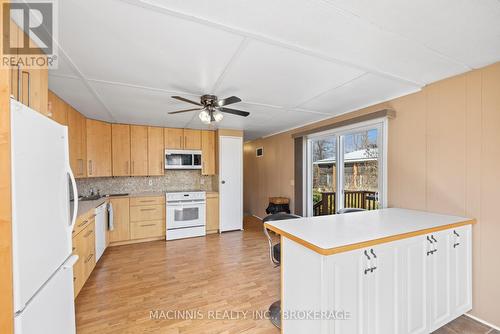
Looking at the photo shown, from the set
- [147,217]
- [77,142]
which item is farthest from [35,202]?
[147,217]

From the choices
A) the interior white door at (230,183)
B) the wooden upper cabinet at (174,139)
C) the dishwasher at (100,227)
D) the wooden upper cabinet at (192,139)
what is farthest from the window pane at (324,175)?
the dishwasher at (100,227)

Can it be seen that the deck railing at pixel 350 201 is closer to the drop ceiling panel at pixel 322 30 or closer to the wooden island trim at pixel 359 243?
the wooden island trim at pixel 359 243

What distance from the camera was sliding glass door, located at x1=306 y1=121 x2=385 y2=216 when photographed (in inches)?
113

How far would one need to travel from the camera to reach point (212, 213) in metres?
4.51

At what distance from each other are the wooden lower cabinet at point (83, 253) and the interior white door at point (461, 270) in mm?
3644

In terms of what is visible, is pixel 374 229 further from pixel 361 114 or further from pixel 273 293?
pixel 361 114

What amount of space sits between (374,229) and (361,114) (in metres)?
2.02

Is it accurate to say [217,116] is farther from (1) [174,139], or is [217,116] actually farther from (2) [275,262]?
(1) [174,139]

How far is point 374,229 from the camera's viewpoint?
1.59 meters

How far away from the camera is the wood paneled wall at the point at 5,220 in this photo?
2.73ft

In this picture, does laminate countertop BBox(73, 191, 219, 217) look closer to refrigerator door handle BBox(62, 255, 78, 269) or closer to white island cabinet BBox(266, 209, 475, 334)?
refrigerator door handle BBox(62, 255, 78, 269)

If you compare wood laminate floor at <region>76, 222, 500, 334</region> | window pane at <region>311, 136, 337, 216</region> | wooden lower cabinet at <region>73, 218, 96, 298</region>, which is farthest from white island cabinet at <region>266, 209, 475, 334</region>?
wooden lower cabinet at <region>73, 218, 96, 298</region>

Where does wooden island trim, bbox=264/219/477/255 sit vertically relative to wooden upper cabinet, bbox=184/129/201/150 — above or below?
below

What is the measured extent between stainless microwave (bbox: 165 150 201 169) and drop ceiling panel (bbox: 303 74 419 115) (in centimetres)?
271
